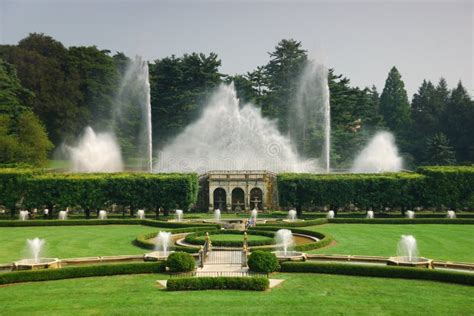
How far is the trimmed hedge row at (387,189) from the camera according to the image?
58.0 metres

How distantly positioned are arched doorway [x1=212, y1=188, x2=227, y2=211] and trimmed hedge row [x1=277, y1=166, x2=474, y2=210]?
26.6ft

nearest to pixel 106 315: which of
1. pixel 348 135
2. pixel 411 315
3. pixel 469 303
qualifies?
pixel 411 315

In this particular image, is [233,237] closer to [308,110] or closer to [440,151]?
[308,110]

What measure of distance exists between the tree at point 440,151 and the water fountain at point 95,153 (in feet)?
154

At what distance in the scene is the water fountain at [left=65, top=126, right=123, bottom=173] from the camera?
81938 millimetres

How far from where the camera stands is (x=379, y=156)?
93938 mm

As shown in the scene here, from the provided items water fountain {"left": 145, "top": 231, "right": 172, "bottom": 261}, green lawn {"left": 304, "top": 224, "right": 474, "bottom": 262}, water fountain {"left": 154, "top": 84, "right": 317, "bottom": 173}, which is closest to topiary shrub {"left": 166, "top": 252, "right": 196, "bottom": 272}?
water fountain {"left": 145, "top": 231, "right": 172, "bottom": 261}

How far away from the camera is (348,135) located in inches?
3597

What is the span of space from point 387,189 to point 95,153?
4327 cm

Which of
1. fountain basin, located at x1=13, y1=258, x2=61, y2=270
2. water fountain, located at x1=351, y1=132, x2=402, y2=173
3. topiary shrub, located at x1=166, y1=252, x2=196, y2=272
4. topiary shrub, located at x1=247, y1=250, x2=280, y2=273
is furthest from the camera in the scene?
water fountain, located at x1=351, y1=132, x2=402, y2=173

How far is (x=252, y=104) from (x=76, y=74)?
28.5 meters

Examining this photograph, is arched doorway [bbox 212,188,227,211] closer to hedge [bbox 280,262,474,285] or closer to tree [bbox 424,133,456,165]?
hedge [bbox 280,262,474,285]

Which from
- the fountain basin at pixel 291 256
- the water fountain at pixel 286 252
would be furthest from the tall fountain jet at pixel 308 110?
the fountain basin at pixel 291 256

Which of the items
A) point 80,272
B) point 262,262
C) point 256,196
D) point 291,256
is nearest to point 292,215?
point 256,196
